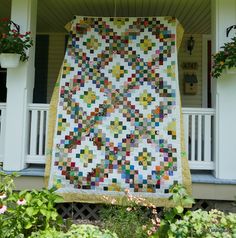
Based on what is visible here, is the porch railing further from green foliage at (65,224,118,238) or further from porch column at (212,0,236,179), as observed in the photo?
green foliage at (65,224,118,238)

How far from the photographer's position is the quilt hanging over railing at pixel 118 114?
4387 millimetres

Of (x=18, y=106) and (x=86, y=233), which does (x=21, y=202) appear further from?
(x=18, y=106)

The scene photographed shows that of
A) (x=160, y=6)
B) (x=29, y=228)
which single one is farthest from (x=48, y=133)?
(x=160, y=6)

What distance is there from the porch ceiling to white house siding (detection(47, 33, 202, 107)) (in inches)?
25.1

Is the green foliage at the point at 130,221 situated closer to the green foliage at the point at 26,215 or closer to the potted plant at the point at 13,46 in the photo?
the green foliage at the point at 26,215

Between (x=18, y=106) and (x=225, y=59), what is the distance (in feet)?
9.41

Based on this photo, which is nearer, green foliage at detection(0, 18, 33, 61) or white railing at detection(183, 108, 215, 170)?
green foliage at detection(0, 18, 33, 61)

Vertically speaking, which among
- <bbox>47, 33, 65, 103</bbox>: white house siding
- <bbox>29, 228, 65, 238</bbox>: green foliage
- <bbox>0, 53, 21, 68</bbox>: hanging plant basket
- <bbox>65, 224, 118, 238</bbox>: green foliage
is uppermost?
<bbox>47, 33, 65, 103</bbox>: white house siding

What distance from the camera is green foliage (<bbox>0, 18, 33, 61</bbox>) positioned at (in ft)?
14.2

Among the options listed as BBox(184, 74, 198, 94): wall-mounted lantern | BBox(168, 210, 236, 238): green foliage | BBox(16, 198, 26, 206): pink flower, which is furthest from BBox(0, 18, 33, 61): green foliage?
BBox(184, 74, 198, 94): wall-mounted lantern

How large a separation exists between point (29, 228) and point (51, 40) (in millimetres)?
5192

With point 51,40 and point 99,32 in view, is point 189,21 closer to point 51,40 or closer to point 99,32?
point 99,32

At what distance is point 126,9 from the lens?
5746 mm

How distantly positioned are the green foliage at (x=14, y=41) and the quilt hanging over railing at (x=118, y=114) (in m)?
0.60
